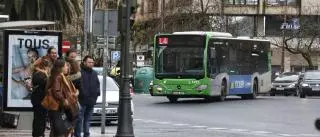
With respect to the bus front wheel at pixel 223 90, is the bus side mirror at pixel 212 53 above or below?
above

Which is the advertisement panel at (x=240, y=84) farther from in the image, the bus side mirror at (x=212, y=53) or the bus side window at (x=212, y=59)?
the bus side mirror at (x=212, y=53)

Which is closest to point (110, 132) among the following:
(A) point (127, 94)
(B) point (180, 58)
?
(A) point (127, 94)

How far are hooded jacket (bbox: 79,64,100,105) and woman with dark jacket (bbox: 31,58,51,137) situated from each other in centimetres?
105

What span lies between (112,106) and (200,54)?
498 inches

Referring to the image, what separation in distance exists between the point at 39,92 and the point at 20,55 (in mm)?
2499

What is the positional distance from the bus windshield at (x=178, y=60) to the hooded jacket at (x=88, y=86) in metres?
18.2

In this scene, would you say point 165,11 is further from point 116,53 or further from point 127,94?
point 127,94

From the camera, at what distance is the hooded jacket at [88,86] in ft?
51.4

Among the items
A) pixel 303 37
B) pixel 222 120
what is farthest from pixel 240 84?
pixel 303 37

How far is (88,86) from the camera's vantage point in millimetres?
15883

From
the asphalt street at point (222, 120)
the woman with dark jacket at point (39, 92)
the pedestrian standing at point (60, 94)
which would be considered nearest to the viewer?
the pedestrian standing at point (60, 94)

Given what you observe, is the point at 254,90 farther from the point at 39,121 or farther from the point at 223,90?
the point at 39,121

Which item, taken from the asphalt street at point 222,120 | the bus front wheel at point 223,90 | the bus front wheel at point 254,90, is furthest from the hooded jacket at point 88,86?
the bus front wheel at point 254,90

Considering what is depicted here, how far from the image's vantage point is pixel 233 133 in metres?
20.4
